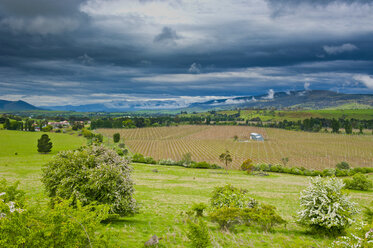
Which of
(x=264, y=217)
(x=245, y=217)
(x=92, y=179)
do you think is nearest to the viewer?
(x=92, y=179)

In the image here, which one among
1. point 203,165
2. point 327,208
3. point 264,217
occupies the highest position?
point 327,208

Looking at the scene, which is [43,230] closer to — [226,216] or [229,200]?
[226,216]

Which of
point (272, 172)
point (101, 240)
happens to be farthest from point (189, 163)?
point (101, 240)

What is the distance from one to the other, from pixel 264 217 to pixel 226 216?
3947mm

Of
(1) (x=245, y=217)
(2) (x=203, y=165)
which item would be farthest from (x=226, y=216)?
(2) (x=203, y=165)

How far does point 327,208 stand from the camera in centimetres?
2262

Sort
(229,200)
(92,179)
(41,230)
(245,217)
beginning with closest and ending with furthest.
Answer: (41,230) → (92,179) → (245,217) → (229,200)

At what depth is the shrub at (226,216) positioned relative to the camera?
24.1 m

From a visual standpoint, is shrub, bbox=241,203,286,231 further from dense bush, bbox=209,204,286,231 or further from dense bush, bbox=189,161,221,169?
dense bush, bbox=189,161,221,169

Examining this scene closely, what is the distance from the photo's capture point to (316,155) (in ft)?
452

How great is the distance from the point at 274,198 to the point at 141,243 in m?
37.2

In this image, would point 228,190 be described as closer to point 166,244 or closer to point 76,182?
point 166,244

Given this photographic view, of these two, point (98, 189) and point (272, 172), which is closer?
point (98, 189)

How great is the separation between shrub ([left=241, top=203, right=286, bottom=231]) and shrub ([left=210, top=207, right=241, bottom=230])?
3.61 ft
